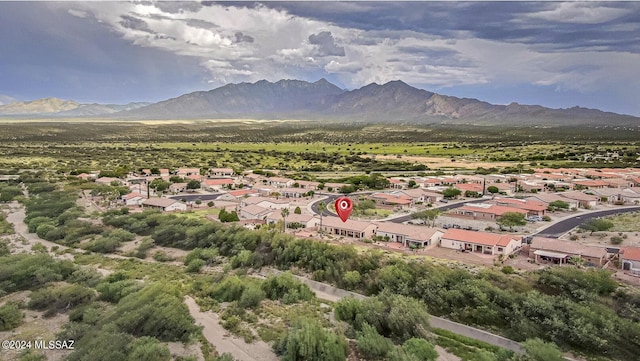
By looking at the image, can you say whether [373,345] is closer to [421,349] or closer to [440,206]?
[421,349]

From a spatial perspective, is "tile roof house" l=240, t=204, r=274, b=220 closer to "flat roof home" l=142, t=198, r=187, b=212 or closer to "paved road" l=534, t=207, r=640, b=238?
"flat roof home" l=142, t=198, r=187, b=212

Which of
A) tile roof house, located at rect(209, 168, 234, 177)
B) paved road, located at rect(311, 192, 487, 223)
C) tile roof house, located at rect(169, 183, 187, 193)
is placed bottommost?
paved road, located at rect(311, 192, 487, 223)

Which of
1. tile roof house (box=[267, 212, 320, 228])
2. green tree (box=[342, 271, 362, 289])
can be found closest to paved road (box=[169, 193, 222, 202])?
tile roof house (box=[267, 212, 320, 228])


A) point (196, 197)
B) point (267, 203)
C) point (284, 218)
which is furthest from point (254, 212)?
point (196, 197)

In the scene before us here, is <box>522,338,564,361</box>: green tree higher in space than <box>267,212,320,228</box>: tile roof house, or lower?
lower

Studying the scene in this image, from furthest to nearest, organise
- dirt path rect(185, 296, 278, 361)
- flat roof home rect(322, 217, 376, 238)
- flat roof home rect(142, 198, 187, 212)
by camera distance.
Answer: flat roof home rect(142, 198, 187, 212) < flat roof home rect(322, 217, 376, 238) < dirt path rect(185, 296, 278, 361)
